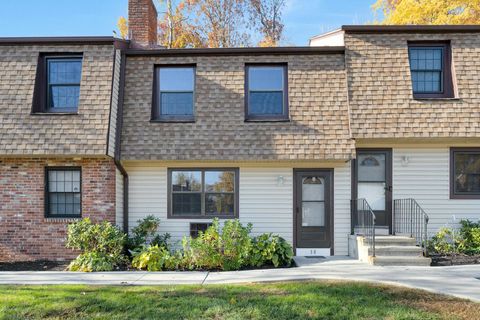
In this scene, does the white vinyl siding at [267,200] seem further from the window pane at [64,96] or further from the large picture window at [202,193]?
the window pane at [64,96]

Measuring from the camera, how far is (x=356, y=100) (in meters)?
10.7

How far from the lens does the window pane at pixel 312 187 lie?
436 inches

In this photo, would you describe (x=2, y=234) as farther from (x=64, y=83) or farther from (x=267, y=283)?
(x=267, y=283)

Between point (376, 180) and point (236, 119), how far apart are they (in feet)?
12.5

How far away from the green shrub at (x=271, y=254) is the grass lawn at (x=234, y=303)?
187 centimetres

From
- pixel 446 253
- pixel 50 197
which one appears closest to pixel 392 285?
pixel 446 253

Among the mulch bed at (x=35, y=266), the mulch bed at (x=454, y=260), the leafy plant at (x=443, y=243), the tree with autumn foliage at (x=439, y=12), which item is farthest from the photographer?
the tree with autumn foliage at (x=439, y=12)

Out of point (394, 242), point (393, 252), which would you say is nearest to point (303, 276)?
point (393, 252)

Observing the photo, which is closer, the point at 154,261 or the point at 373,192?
the point at 154,261

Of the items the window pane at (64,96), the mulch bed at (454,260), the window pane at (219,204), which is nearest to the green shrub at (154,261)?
the window pane at (219,204)

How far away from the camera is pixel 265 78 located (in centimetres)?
1141

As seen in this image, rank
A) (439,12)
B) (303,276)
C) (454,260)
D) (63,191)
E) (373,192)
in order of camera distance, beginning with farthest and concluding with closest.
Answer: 1. (439,12)
2. (373,192)
3. (63,191)
4. (454,260)
5. (303,276)

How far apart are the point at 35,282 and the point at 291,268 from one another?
4871 millimetres

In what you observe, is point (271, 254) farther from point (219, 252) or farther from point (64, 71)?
point (64, 71)
